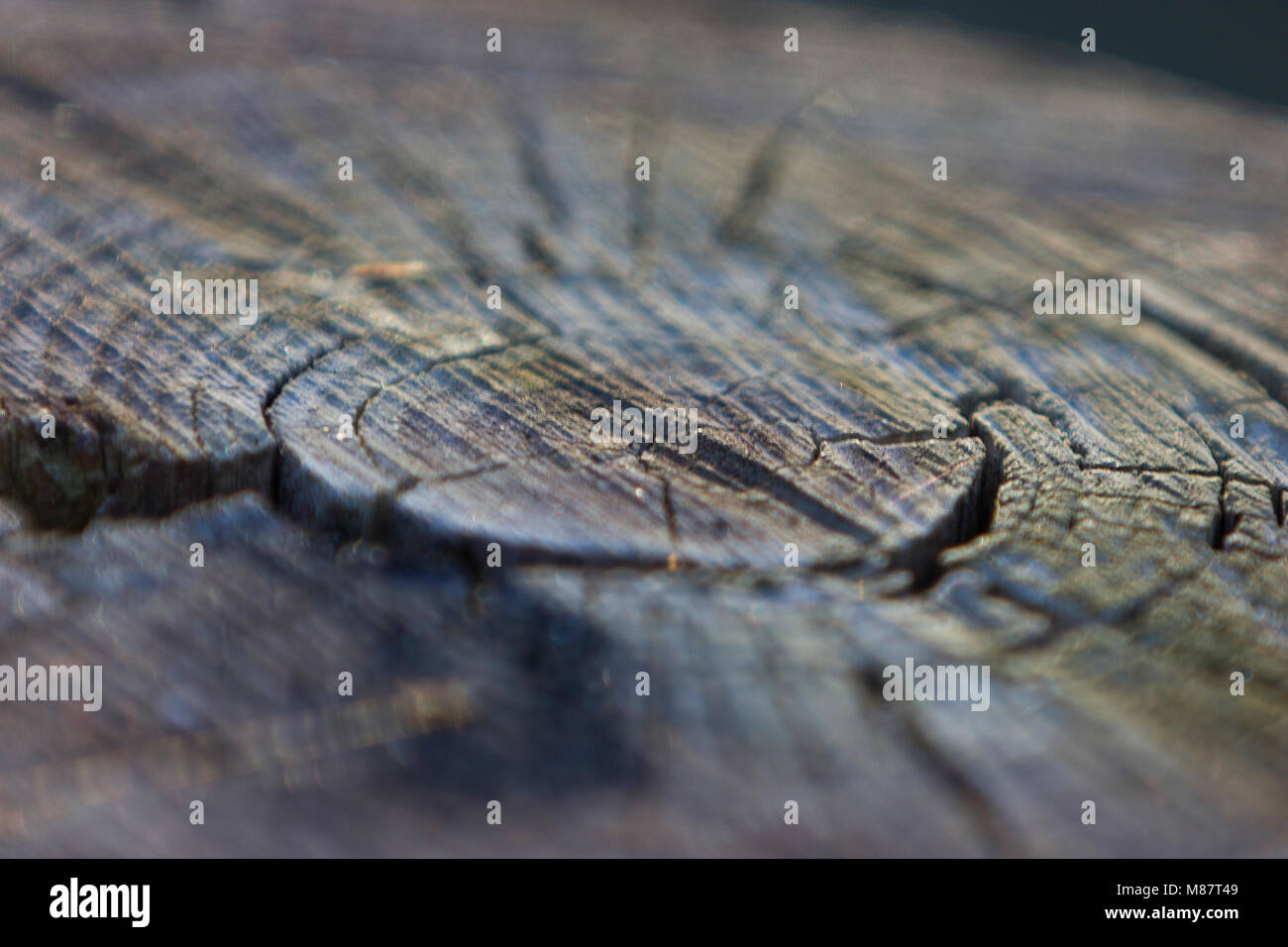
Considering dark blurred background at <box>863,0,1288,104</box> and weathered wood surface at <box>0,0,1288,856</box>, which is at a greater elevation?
dark blurred background at <box>863,0,1288,104</box>

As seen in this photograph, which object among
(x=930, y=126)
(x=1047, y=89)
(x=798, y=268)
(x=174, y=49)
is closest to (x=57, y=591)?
(x=798, y=268)

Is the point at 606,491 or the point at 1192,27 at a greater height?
the point at 1192,27

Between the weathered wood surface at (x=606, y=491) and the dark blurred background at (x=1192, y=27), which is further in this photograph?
the dark blurred background at (x=1192, y=27)

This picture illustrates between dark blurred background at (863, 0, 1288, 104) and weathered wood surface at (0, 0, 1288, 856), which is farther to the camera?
dark blurred background at (863, 0, 1288, 104)

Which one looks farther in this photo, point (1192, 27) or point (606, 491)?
point (1192, 27)

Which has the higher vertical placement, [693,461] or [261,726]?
[693,461]

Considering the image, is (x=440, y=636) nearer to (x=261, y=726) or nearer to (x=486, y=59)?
(x=261, y=726)

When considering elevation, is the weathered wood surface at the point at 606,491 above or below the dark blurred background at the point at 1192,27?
below
